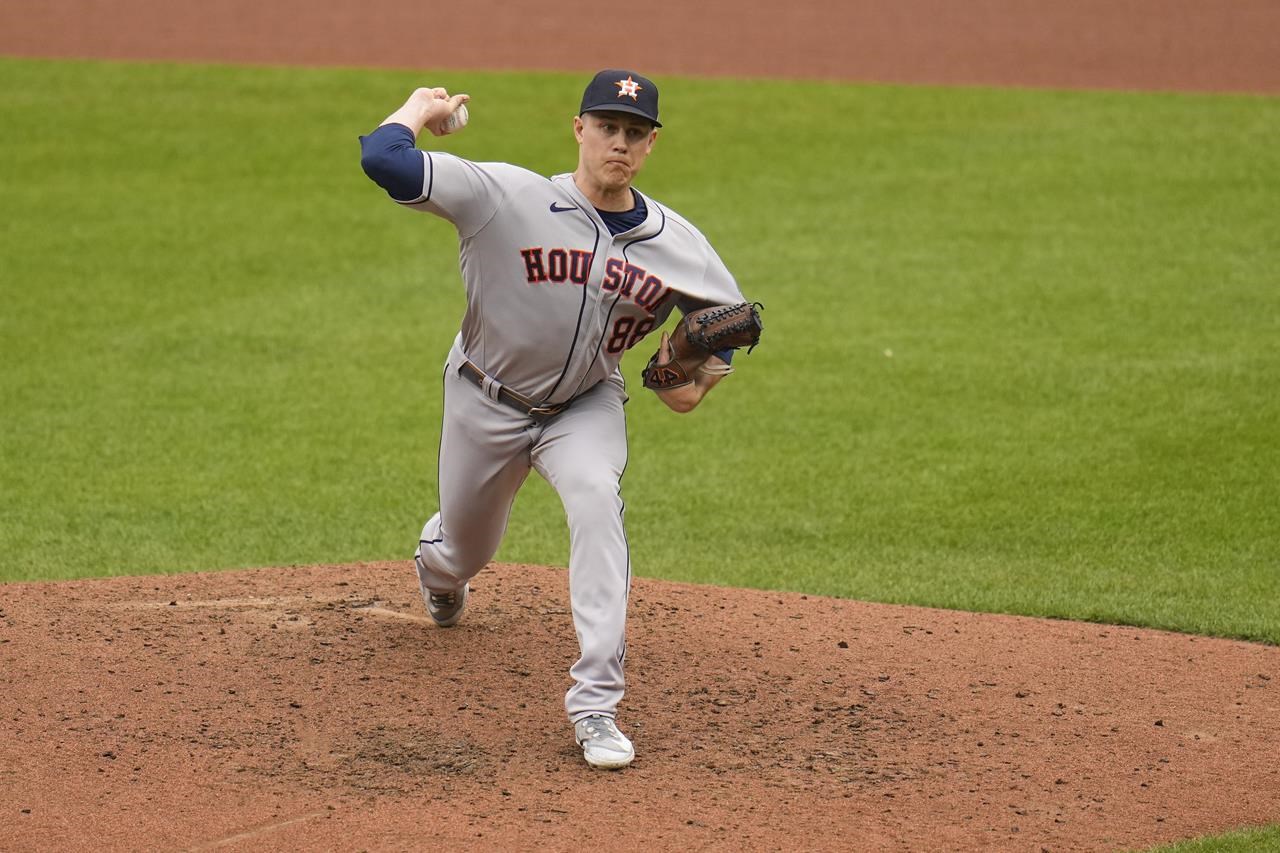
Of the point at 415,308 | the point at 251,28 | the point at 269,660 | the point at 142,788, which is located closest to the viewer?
the point at 142,788

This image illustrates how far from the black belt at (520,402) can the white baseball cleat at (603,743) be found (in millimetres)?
973

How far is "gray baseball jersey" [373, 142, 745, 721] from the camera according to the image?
474cm

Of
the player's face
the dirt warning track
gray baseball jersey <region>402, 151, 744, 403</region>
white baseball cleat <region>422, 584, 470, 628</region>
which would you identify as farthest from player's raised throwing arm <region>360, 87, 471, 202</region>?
the dirt warning track

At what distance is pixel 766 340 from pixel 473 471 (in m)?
5.82

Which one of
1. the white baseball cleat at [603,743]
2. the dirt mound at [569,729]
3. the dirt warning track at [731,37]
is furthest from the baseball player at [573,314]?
the dirt warning track at [731,37]

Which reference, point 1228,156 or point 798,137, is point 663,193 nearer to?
A: point 798,137

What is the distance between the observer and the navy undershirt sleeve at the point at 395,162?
459cm

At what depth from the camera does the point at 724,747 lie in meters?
4.82

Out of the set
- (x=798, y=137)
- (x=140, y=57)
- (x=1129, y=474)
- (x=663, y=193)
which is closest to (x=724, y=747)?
(x=1129, y=474)

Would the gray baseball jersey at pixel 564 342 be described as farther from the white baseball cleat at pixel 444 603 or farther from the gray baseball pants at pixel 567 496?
the white baseball cleat at pixel 444 603

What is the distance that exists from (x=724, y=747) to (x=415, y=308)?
697 centimetres

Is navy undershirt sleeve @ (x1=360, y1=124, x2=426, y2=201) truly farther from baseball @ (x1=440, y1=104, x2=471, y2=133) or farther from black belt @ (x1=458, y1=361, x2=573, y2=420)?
black belt @ (x1=458, y1=361, x2=573, y2=420)

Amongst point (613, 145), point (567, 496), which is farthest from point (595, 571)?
point (613, 145)

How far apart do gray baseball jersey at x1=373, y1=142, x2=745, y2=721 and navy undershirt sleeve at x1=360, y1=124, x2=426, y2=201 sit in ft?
0.12
